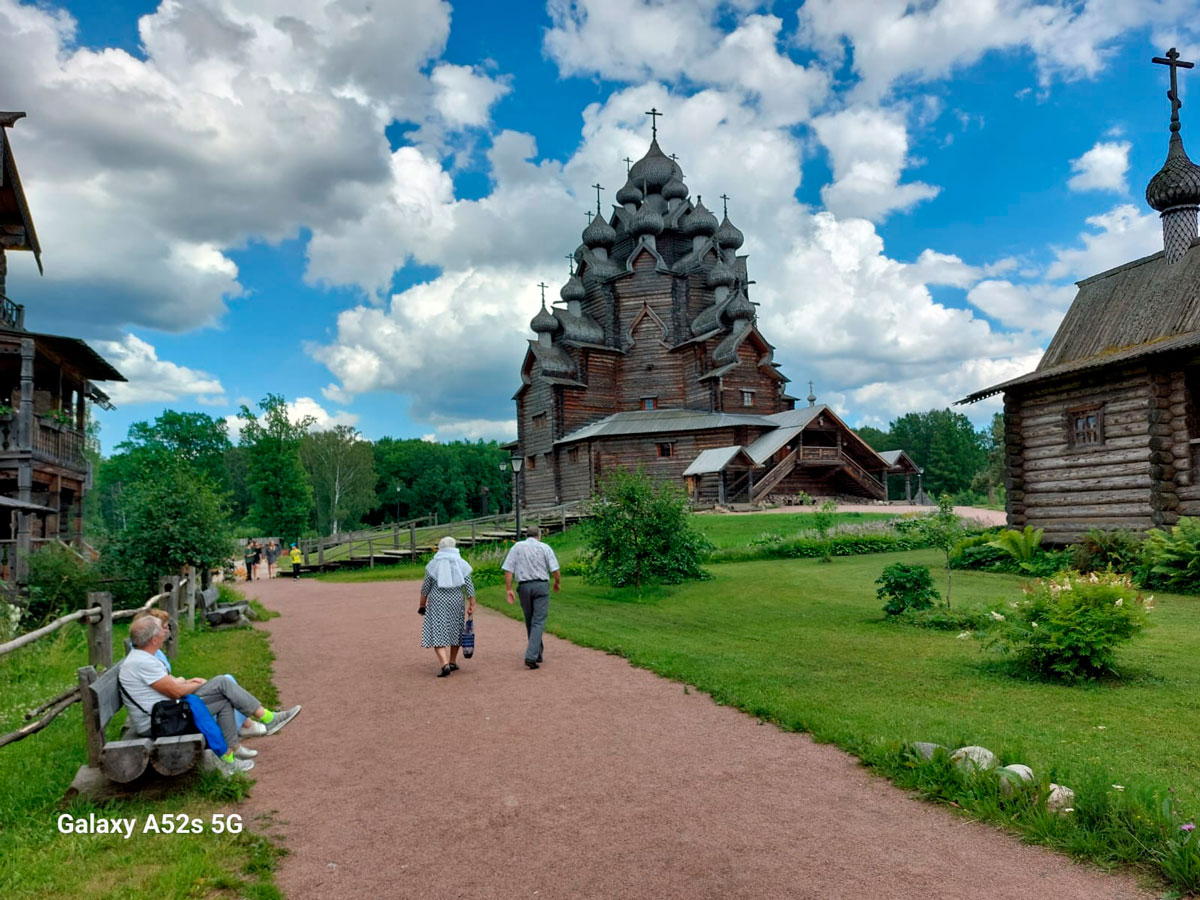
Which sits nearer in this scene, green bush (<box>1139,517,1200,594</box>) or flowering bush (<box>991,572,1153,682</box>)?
flowering bush (<box>991,572,1153,682</box>)

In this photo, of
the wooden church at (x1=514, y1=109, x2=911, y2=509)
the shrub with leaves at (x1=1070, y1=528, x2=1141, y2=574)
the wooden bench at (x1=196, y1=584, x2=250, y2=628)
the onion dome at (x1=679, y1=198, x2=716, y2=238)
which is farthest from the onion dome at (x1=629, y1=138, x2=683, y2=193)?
the wooden bench at (x1=196, y1=584, x2=250, y2=628)

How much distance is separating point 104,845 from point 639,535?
14061mm

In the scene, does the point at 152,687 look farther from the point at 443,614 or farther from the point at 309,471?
the point at 309,471

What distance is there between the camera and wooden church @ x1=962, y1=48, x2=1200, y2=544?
56.0ft

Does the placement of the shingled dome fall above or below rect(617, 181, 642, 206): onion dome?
below

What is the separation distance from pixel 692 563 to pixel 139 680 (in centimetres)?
1446

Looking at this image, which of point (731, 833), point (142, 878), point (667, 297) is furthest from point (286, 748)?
point (667, 297)

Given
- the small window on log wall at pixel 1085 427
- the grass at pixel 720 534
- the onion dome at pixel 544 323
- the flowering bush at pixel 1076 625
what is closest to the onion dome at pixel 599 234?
the onion dome at pixel 544 323

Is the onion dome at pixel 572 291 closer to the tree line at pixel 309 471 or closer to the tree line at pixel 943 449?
the tree line at pixel 309 471

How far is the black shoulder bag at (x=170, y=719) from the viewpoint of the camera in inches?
227

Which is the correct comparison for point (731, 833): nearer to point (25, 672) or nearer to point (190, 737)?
point (190, 737)

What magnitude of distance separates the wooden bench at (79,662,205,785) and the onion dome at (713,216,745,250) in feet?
164

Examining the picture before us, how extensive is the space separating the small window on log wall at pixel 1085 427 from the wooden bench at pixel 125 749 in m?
19.7

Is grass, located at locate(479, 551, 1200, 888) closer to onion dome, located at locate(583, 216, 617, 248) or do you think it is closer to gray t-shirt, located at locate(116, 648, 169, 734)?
gray t-shirt, located at locate(116, 648, 169, 734)
